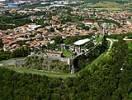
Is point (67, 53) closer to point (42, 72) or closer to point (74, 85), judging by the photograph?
point (42, 72)

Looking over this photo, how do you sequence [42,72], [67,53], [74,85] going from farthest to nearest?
[67,53] → [42,72] → [74,85]

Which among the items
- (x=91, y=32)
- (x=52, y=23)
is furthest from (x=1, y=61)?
(x=52, y=23)

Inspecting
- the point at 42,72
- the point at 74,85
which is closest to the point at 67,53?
the point at 42,72

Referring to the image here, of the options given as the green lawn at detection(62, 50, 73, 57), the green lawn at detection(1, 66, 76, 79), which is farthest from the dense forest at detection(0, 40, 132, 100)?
the green lawn at detection(62, 50, 73, 57)

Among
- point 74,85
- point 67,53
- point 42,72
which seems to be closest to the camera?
point 74,85

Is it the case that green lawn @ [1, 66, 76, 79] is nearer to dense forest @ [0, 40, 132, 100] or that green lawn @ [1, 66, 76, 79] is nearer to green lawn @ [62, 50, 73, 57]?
dense forest @ [0, 40, 132, 100]

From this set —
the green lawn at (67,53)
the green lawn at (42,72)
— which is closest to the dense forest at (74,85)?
the green lawn at (42,72)

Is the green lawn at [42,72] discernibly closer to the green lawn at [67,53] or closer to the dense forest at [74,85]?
the dense forest at [74,85]

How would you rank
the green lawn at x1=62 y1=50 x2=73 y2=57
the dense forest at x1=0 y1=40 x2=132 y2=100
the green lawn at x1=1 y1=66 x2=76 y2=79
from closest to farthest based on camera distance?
1. the dense forest at x1=0 y1=40 x2=132 y2=100
2. the green lawn at x1=1 y1=66 x2=76 y2=79
3. the green lawn at x1=62 y1=50 x2=73 y2=57
